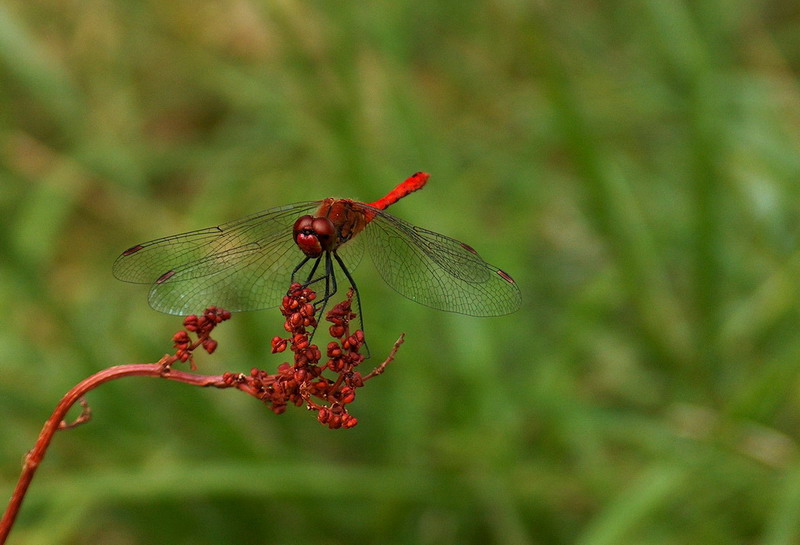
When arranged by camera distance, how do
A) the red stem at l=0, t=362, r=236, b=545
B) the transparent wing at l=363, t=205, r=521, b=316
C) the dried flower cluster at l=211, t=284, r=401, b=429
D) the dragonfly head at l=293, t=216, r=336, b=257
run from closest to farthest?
the red stem at l=0, t=362, r=236, b=545 < the dried flower cluster at l=211, t=284, r=401, b=429 < the dragonfly head at l=293, t=216, r=336, b=257 < the transparent wing at l=363, t=205, r=521, b=316

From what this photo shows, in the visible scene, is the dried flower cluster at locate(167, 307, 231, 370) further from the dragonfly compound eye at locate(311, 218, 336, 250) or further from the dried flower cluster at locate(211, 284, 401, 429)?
the dragonfly compound eye at locate(311, 218, 336, 250)

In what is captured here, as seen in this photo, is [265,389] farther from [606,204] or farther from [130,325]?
[130,325]

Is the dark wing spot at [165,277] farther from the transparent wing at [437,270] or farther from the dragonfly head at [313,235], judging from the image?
the transparent wing at [437,270]

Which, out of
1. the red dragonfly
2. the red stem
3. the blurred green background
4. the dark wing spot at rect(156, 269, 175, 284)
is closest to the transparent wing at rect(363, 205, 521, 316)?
the red dragonfly

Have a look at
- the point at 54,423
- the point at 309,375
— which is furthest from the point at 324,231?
the point at 54,423

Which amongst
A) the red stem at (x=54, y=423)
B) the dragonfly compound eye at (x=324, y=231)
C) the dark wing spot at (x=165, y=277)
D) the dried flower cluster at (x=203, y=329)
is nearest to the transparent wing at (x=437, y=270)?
the dragonfly compound eye at (x=324, y=231)

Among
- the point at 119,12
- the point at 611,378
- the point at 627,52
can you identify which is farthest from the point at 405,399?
the point at 119,12
